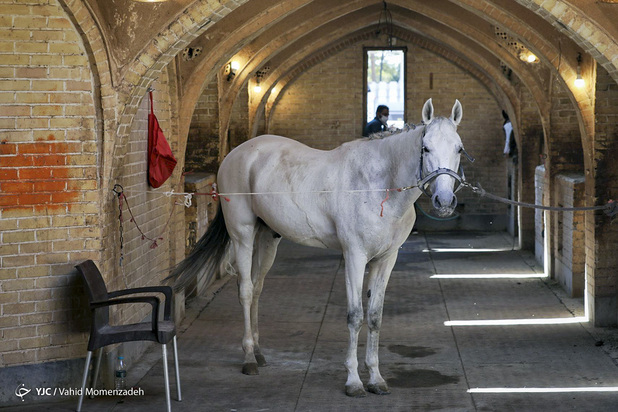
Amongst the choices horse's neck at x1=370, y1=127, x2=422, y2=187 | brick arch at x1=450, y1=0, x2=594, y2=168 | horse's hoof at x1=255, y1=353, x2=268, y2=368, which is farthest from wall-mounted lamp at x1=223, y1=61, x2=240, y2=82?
horse's neck at x1=370, y1=127, x2=422, y2=187

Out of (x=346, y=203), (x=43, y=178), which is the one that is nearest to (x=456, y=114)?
(x=346, y=203)

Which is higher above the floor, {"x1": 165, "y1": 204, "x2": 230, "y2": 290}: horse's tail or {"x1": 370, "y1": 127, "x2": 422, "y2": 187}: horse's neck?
{"x1": 370, "y1": 127, "x2": 422, "y2": 187}: horse's neck

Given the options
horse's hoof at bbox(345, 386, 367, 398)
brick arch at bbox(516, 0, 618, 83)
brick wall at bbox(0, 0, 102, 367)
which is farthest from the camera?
brick arch at bbox(516, 0, 618, 83)

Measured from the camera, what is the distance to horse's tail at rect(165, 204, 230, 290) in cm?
879

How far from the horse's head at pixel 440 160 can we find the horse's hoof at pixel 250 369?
2500mm

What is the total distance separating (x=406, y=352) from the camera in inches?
364

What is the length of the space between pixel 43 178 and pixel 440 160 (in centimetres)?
317

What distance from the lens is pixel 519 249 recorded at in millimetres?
17000

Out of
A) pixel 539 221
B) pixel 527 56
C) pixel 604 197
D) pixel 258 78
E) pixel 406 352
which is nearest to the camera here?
pixel 406 352

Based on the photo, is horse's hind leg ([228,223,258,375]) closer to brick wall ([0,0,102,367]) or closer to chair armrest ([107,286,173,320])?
chair armrest ([107,286,173,320])

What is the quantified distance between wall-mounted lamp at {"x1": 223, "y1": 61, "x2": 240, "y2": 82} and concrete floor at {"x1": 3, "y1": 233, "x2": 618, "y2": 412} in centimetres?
319

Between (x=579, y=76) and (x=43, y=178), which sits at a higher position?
(x=579, y=76)

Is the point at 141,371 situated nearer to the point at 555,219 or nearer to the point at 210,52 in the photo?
the point at 210,52

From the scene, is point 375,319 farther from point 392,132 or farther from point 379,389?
point 392,132
